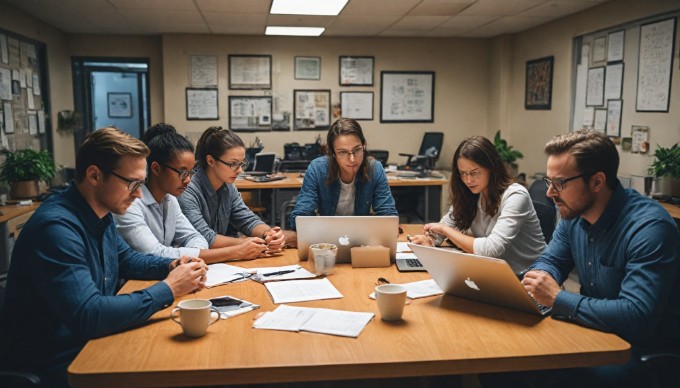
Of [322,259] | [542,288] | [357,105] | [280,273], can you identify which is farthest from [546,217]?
[357,105]

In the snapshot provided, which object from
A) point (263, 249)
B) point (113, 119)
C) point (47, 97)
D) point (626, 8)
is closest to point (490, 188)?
point (263, 249)

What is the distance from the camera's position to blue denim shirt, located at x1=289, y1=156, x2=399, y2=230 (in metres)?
3.07

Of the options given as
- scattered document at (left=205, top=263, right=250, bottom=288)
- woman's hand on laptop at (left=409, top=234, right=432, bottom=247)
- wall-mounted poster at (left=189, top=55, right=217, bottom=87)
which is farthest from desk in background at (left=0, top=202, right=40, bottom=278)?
wall-mounted poster at (left=189, top=55, right=217, bottom=87)

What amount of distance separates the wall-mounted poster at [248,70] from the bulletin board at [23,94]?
2309 millimetres

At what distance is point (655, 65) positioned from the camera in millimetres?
4723

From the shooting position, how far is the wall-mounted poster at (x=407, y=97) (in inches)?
314

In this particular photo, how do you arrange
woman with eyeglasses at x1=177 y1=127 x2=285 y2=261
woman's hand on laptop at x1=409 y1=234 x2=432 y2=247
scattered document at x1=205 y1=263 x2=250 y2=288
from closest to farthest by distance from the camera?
scattered document at x1=205 y1=263 x2=250 y2=288 → woman's hand on laptop at x1=409 y1=234 x2=432 y2=247 → woman with eyeglasses at x1=177 y1=127 x2=285 y2=261

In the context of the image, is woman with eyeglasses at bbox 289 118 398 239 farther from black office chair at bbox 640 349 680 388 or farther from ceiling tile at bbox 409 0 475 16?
ceiling tile at bbox 409 0 475 16

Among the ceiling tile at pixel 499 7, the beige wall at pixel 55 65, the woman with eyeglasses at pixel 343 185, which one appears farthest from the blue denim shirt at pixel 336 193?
the beige wall at pixel 55 65

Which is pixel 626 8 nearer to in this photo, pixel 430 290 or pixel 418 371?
pixel 430 290

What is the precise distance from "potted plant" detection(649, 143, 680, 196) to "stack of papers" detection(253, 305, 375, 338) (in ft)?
11.3

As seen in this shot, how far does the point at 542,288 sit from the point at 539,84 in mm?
5619

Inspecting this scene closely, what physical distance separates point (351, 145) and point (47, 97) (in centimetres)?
500

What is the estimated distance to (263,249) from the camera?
2.39 meters
